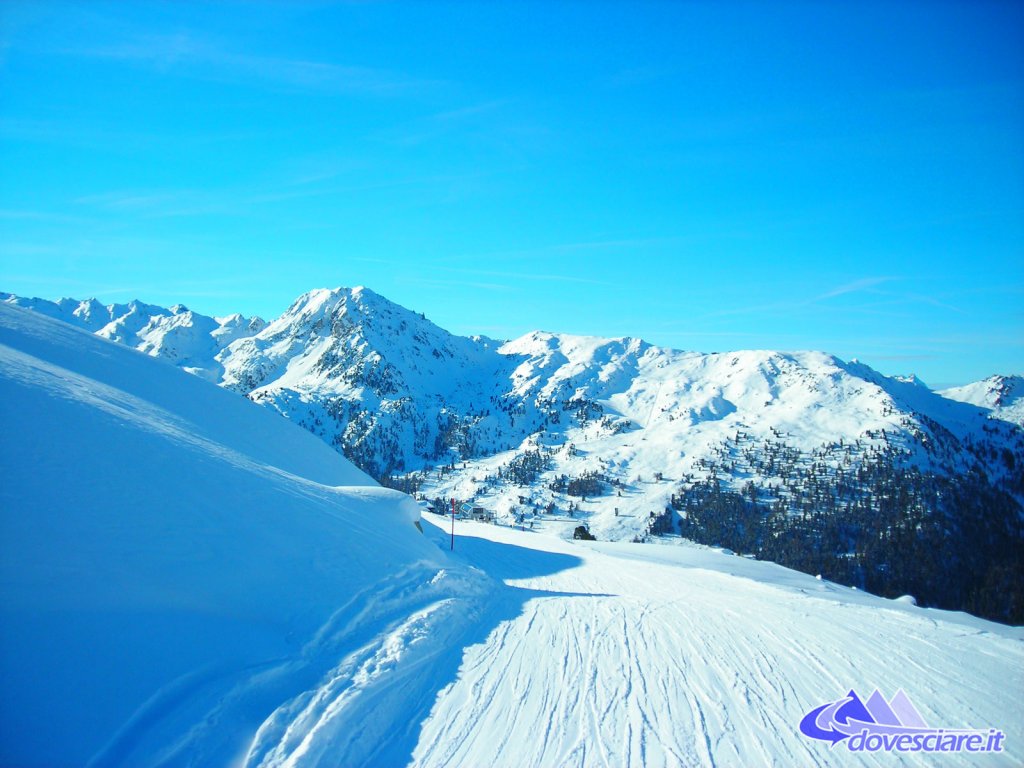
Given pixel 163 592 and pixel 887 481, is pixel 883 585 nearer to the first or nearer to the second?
pixel 887 481

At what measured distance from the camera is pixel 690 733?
24.1 feet

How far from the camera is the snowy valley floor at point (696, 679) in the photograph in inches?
277

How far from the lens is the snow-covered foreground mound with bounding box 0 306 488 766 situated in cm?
660

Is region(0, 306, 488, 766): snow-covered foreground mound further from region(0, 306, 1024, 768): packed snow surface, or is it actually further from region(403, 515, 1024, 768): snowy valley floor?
region(403, 515, 1024, 768): snowy valley floor

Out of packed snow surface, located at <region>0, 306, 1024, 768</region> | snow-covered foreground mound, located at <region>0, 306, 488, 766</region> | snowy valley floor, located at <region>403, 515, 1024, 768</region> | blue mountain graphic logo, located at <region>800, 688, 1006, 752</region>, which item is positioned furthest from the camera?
blue mountain graphic logo, located at <region>800, 688, 1006, 752</region>

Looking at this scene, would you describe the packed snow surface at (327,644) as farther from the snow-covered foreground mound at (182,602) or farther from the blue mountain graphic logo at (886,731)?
the blue mountain graphic logo at (886,731)

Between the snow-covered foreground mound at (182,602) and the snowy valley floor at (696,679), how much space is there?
44.1 inches

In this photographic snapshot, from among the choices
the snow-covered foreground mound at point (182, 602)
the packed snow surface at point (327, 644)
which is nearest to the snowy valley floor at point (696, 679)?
the packed snow surface at point (327, 644)

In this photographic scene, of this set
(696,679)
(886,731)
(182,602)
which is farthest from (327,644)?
(886,731)

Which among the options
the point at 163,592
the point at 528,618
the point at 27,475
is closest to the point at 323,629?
the point at 163,592

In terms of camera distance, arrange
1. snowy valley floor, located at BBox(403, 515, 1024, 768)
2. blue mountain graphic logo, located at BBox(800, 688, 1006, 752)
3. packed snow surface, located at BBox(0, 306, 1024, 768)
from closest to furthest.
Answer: packed snow surface, located at BBox(0, 306, 1024, 768)
snowy valley floor, located at BBox(403, 515, 1024, 768)
blue mountain graphic logo, located at BBox(800, 688, 1006, 752)

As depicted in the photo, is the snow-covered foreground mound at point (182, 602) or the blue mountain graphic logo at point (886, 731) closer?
the snow-covered foreground mound at point (182, 602)

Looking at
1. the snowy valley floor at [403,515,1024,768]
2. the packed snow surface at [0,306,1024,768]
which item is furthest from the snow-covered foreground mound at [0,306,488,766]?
the snowy valley floor at [403,515,1024,768]

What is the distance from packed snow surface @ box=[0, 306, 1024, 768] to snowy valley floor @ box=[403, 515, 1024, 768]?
0.05 m
